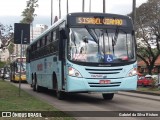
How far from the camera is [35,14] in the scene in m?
77.1

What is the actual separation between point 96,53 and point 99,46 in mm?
307

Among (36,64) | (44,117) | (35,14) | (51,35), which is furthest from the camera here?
(35,14)

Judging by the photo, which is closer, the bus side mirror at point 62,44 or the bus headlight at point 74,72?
the bus headlight at point 74,72

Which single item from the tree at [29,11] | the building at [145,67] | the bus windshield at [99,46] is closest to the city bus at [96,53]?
the bus windshield at [99,46]

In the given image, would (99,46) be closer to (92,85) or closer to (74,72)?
(74,72)

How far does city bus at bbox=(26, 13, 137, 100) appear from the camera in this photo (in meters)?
16.6

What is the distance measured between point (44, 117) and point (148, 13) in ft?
168

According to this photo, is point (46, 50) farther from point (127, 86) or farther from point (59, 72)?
point (127, 86)

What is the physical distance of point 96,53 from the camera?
1664cm

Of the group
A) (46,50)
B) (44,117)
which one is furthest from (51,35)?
(44,117)

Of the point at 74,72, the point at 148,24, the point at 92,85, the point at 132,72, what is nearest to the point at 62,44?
the point at 74,72

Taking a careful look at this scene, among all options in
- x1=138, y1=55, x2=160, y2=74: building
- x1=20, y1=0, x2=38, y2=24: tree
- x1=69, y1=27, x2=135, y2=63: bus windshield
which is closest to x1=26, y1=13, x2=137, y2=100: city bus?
x1=69, y1=27, x2=135, y2=63: bus windshield

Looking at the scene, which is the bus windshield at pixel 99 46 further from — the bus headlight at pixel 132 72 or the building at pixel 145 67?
the building at pixel 145 67

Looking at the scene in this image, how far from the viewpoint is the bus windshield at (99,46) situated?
1664cm
